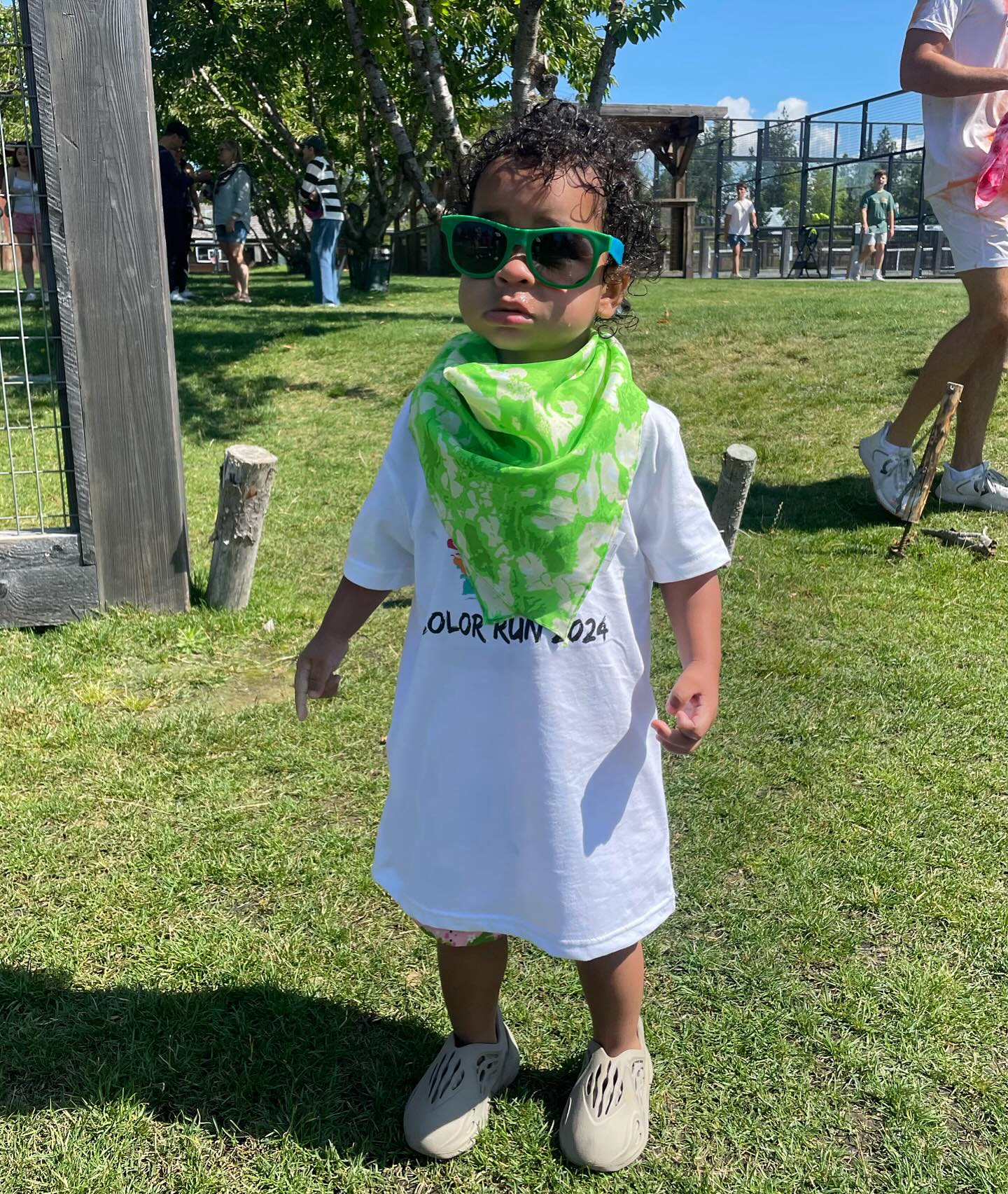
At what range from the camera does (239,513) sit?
430 centimetres

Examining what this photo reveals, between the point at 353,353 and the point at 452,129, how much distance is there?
2096 millimetres

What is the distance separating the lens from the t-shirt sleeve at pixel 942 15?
4270mm

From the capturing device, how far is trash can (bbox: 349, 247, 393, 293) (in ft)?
51.1

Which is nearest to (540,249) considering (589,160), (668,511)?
(589,160)

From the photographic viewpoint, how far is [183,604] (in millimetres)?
4418

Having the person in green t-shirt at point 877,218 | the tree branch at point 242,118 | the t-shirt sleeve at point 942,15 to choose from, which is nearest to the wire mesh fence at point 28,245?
the t-shirt sleeve at point 942,15

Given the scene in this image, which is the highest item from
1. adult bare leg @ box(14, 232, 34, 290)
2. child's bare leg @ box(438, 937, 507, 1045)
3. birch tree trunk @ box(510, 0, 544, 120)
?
birch tree trunk @ box(510, 0, 544, 120)

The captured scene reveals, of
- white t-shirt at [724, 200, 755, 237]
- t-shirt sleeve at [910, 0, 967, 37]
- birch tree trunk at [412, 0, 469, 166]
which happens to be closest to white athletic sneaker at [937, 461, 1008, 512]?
t-shirt sleeve at [910, 0, 967, 37]

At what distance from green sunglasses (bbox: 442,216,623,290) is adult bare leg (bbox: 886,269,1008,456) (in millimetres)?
3486

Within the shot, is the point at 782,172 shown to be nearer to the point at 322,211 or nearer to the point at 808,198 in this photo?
the point at 808,198

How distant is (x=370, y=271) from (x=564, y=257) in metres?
14.8

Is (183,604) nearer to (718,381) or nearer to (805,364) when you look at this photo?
→ (718,381)

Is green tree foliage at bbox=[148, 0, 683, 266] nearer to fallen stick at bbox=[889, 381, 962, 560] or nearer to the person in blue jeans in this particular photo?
the person in blue jeans

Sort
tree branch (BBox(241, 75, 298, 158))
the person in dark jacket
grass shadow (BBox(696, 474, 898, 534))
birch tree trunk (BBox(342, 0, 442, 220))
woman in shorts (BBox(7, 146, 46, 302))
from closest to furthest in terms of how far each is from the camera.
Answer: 1. woman in shorts (BBox(7, 146, 46, 302))
2. grass shadow (BBox(696, 474, 898, 534))
3. birch tree trunk (BBox(342, 0, 442, 220))
4. the person in dark jacket
5. tree branch (BBox(241, 75, 298, 158))
